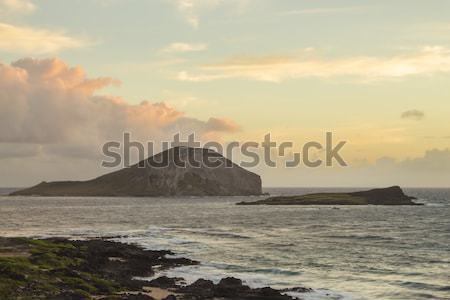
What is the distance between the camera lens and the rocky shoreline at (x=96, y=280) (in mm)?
36844

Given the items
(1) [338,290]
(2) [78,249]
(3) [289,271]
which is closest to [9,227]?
(2) [78,249]

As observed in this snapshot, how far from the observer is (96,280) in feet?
137

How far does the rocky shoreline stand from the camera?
3684cm

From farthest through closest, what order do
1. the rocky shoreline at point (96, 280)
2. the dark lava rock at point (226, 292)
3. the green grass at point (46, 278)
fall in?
the dark lava rock at point (226, 292) < the rocky shoreline at point (96, 280) < the green grass at point (46, 278)

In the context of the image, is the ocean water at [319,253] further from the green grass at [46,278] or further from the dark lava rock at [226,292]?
the green grass at [46,278]

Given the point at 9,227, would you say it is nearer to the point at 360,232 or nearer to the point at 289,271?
the point at 360,232

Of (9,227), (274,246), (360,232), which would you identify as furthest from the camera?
(9,227)

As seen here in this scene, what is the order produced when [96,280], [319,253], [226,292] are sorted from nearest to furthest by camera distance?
[226,292] < [96,280] < [319,253]

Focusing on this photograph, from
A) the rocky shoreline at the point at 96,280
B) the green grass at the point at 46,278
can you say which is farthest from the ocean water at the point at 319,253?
the green grass at the point at 46,278

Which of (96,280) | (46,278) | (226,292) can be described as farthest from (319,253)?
(46,278)

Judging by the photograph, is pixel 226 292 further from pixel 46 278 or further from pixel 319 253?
pixel 319 253

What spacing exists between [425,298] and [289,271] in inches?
558

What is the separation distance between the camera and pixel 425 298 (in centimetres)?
4172

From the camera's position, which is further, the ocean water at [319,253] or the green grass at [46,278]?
the ocean water at [319,253]
